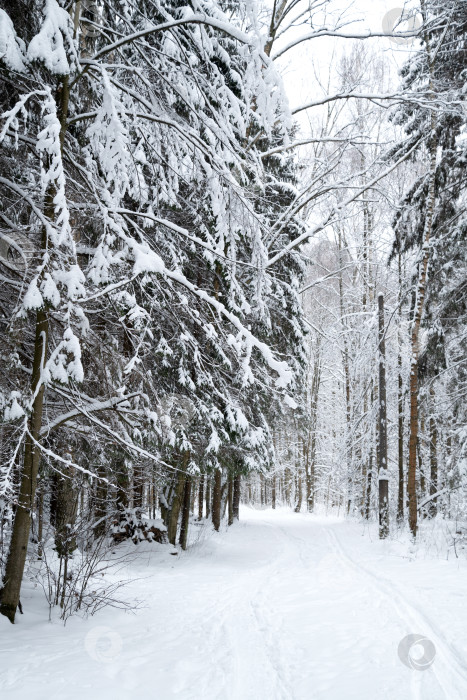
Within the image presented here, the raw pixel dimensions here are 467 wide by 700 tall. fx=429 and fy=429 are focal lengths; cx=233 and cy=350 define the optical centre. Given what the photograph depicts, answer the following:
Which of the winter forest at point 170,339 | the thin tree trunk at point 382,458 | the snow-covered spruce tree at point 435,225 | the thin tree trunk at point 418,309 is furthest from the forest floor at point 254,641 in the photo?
the snow-covered spruce tree at point 435,225

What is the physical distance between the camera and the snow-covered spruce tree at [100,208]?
11.4 ft

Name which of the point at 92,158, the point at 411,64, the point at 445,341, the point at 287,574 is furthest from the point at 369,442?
the point at 92,158

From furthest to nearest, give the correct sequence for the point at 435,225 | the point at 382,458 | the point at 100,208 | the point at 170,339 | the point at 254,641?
1. the point at 382,458
2. the point at 435,225
3. the point at 170,339
4. the point at 254,641
5. the point at 100,208

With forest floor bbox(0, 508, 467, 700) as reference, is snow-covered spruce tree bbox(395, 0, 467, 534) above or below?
above

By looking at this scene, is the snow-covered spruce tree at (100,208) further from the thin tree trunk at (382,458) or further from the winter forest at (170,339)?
the thin tree trunk at (382,458)

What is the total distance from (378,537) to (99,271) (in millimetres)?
12397

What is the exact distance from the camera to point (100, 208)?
13.3 ft

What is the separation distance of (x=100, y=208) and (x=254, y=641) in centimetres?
452

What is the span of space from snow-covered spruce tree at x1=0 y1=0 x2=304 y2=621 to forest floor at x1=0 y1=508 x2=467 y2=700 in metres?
1.04

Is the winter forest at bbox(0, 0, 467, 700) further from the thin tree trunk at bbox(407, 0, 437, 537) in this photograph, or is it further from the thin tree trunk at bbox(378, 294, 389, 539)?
the thin tree trunk at bbox(378, 294, 389, 539)

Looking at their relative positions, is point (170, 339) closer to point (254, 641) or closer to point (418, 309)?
point (254, 641)

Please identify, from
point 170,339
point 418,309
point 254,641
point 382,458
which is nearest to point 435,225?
point 418,309

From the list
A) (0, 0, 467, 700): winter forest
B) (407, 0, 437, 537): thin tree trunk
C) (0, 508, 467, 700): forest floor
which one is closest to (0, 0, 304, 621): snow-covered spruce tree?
(0, 0, 467, 700): winter forest

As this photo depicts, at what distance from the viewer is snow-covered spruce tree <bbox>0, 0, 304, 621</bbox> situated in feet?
11.4
